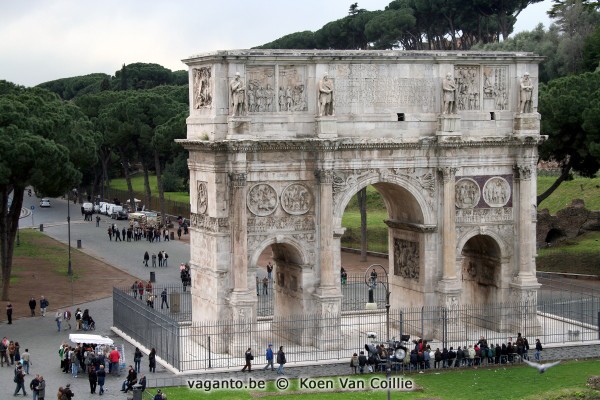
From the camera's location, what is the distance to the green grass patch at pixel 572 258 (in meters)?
66.0

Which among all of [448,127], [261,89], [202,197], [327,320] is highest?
[261,89]

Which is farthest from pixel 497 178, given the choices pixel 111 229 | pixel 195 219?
pixel 111 229

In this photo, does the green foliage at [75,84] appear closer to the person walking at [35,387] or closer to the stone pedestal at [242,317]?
the stone pedestal at [242,317]

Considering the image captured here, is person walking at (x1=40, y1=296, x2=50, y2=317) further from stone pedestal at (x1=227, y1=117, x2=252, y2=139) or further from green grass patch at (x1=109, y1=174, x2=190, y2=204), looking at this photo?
green grass patch at (x1=109, y1=174, x2=190, y2=204)

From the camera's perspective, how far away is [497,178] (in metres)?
49.8

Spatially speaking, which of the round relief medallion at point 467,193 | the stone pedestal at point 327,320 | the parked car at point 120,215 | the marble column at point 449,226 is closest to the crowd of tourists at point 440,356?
the stone pedestal at point 327,320

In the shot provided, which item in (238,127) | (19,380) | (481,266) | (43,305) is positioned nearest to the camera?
(19,380)

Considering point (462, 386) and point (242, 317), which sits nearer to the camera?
point (462, 386)

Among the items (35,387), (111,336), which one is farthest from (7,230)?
(35,387)

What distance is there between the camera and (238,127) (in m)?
45.2

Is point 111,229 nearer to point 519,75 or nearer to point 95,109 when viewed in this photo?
point 95,109

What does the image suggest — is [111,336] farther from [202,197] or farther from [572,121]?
[572,121]

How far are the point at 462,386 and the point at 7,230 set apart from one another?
28708 mm

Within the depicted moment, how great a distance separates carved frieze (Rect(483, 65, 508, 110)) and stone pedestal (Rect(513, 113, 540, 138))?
33.7 inches
